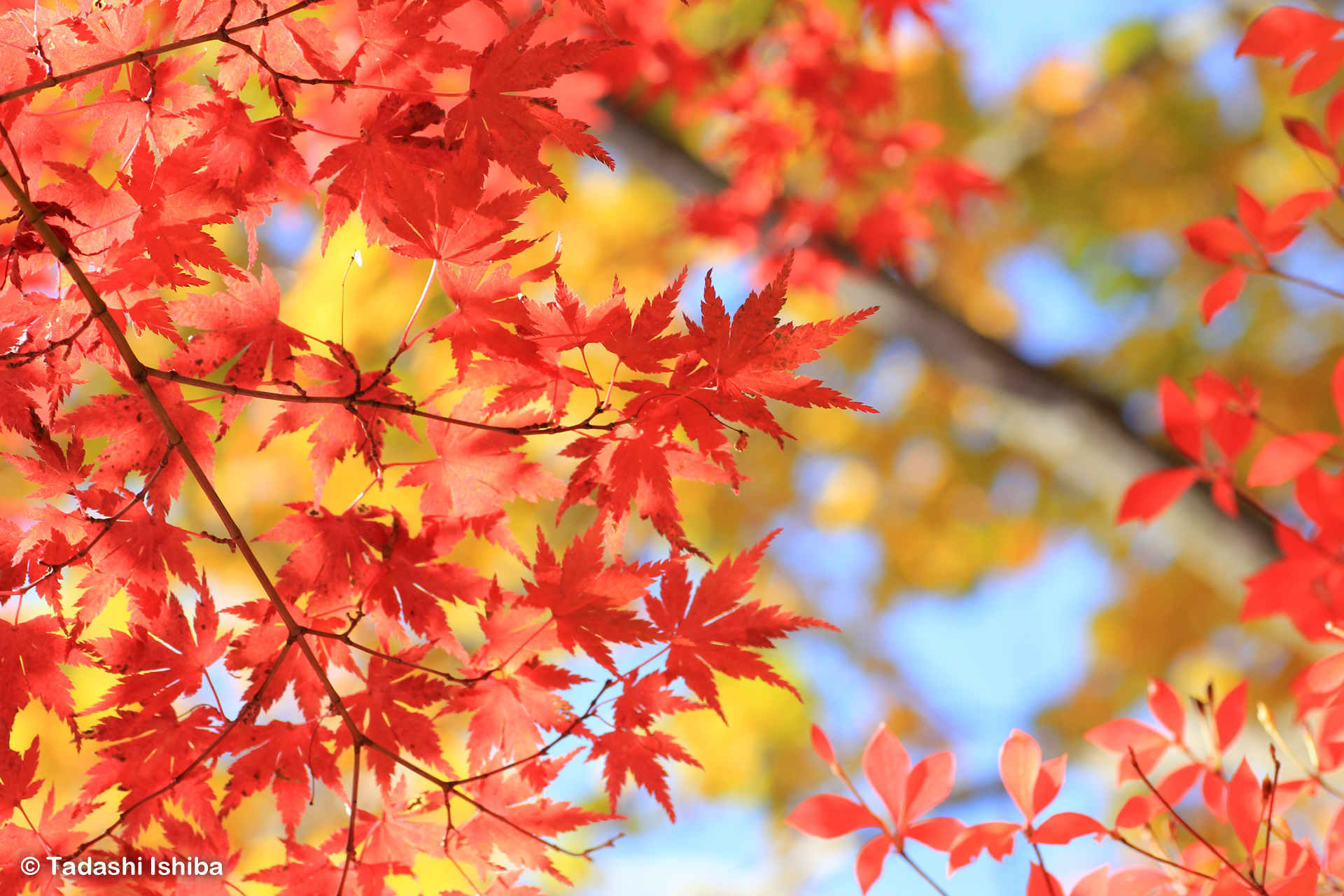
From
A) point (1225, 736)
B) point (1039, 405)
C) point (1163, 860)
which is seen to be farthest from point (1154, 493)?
point (1039, 405)

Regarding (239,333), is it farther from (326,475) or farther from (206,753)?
(206,753)

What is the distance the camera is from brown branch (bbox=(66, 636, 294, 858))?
806 millimetres

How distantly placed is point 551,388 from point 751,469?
3.92m

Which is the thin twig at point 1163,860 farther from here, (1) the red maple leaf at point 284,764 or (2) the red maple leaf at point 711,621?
(1) the red maple leaf at point 284,764

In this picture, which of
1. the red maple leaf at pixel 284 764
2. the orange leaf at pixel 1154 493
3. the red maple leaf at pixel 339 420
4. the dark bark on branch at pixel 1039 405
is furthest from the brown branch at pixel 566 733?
the dark bark on branch at pixel 1039 405

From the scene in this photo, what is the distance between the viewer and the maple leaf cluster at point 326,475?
0.77 m

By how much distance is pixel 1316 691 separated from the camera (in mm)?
856

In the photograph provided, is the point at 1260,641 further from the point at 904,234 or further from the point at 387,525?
the point at 387,525

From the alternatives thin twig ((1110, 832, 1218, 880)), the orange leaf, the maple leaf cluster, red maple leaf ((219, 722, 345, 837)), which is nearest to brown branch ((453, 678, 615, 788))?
the maple leaf cluster

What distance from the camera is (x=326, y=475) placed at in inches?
33.5

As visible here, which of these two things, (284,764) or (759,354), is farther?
(284,764)

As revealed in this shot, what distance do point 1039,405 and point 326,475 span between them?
6.67ft

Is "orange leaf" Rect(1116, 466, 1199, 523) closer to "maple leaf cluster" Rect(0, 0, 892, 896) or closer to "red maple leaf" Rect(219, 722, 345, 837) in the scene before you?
"maple leaf cluster" Rect(0, 0, 892, 896)

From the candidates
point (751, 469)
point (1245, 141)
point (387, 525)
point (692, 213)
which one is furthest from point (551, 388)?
point (1245, 141)
